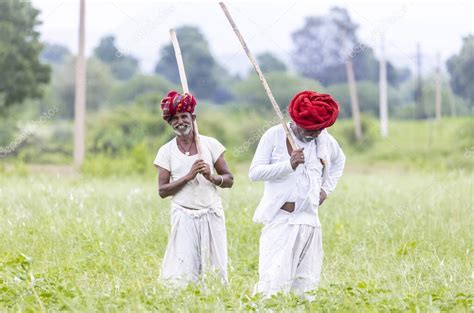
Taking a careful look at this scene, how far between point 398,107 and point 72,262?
129ft

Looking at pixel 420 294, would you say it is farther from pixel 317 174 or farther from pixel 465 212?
pixel 465 212

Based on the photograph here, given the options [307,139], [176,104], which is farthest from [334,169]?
[176,104]

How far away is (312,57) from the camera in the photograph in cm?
4550

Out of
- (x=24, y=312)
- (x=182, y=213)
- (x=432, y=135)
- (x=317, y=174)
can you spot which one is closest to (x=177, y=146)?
(x=182, y=213)

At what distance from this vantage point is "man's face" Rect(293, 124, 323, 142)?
6.19 m

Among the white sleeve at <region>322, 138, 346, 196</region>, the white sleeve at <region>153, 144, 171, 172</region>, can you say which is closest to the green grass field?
the white sleeve at <region>322, 138, 346, 196</region>

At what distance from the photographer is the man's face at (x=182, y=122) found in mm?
6578

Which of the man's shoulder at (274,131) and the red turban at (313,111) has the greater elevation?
the red turban at (313,111)

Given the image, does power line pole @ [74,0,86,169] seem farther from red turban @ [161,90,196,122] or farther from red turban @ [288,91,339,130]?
red turban @ [288,91,339,130]

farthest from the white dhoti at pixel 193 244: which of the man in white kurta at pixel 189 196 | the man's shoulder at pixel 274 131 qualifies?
the man's shoulder at pixel 274 131

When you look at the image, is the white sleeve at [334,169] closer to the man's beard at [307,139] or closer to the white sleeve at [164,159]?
the man's beard at [307,139]

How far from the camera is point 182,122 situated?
21.6ft

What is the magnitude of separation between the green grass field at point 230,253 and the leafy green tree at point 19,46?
635 inches

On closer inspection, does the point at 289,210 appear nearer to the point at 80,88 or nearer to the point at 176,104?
the point at 176,104
